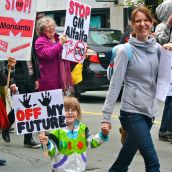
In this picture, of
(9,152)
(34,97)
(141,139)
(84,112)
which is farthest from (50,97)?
(84,112)

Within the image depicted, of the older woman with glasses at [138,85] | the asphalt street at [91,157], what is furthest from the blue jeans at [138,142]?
the asphalt street at [91,157]

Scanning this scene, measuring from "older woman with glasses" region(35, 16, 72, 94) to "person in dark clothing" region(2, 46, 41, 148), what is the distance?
215mm

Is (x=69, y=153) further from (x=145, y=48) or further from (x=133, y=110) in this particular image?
(x=145, y=48)

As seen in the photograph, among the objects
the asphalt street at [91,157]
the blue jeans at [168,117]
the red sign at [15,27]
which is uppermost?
the red sign at [15,27]

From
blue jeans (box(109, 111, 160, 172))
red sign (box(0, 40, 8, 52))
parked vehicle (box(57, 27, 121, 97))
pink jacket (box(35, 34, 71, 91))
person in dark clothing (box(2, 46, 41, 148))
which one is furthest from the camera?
parked vehicle (box(57, 27, 121, 97))

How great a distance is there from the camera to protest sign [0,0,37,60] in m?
6.50

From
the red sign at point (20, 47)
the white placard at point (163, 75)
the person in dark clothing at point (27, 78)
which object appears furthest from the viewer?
the person in dark clothing at point (27, 78)

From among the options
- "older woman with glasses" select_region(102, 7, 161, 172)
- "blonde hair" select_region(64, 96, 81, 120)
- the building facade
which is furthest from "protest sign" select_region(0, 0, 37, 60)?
the building facade

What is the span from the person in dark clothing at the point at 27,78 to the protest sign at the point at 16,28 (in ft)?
2.33

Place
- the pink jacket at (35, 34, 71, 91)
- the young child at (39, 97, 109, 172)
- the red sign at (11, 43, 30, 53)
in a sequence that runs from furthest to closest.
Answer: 1. the pink jacket at (35, 34, 71, 91)
2. the red sign at (11, 43, 30, 53)
3. the young child at (39, 97, 109, 172)

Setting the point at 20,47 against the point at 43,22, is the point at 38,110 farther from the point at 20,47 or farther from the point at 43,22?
the point at 43,22

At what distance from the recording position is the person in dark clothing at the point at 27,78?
7453 millimetres

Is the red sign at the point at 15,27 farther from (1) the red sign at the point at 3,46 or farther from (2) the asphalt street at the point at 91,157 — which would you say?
(2) the asphalt street at the point at 91,157

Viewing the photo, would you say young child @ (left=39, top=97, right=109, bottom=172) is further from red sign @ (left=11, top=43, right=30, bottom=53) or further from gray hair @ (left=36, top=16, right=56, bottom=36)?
gray hair @ (left=36, top=16, right=56, bottom=36)
